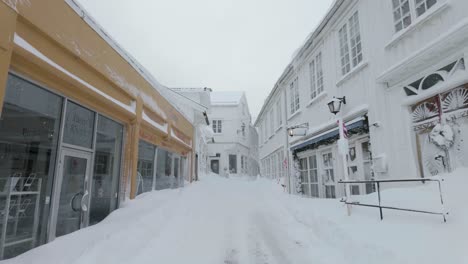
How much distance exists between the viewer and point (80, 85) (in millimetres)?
5062

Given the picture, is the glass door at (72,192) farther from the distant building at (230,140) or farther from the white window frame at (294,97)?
the distant building at (230,140)

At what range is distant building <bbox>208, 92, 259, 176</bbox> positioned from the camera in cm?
3053

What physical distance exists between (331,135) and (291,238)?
14.6 ft

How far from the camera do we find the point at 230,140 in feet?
101

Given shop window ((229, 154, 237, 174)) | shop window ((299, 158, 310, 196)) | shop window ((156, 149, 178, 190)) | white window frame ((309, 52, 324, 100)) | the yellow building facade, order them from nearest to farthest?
the yellow building facade → white window frame ((309, 52, 324, 100)) → shop window ((156, 149, 178, 190)) → shop window ((299, 158, 310, 196)) → shop window ((229, 154, 237, 174))

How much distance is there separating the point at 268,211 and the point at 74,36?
6.41 m

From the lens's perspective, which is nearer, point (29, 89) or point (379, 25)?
point (29, 89)

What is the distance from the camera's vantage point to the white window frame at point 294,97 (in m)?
12.5

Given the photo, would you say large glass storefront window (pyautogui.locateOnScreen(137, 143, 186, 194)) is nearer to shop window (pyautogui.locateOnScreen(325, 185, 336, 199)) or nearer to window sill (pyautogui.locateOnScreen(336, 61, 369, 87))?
shop window (pyautogui.locateOnScreen(325, 185, 336, 199))

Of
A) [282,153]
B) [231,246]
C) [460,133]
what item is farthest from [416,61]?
[282,153]

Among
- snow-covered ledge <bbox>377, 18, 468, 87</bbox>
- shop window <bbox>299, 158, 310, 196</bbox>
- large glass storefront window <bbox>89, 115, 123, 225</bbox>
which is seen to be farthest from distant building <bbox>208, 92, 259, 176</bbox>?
snow-covered ledge <bbox>377, 18, 468, 87</bbox>

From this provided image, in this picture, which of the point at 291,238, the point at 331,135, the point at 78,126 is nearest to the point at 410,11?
the point at 331,135

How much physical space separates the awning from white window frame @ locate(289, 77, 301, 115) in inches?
75.2

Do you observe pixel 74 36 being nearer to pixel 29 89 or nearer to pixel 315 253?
pixel 29 89
